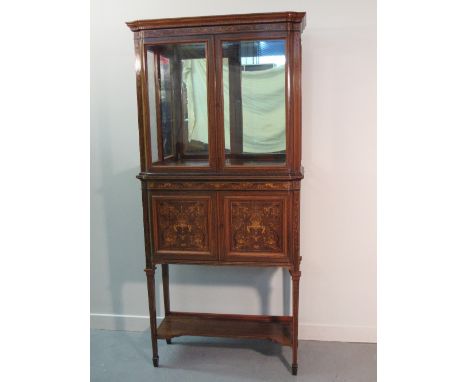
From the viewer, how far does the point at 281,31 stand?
2.22 meters

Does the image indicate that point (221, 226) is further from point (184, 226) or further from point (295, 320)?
point (295, 320)

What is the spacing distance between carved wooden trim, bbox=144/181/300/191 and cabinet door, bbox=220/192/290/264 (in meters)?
0.04

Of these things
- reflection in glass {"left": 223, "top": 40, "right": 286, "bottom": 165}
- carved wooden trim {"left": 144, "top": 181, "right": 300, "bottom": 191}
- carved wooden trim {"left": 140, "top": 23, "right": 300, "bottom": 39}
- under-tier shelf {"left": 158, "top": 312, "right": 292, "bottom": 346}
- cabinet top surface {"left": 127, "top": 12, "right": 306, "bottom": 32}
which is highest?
cabinet top surface {"left": 127, "top": 12, "right": 306, "bottom": 32}

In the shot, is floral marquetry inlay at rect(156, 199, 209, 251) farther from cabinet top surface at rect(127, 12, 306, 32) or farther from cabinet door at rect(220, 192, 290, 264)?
cabinet top surface at rect(127, 12, 306, 32)

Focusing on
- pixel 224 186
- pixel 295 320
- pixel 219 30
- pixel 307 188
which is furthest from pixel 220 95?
pixel 295 320

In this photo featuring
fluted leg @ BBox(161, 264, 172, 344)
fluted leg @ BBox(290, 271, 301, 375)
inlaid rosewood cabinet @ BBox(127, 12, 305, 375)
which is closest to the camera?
inlaid rosewood cabinet @ BBox(127, 12, 305, 375)

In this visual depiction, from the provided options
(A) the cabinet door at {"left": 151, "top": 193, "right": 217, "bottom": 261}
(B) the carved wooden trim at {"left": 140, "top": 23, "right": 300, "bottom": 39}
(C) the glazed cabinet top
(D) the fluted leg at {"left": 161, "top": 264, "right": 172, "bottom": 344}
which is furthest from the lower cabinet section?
(B) the carved wooden trim at {"left": 140, "top": 23, "right": 300, "bottom": 39}

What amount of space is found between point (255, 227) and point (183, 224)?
1.32 feet

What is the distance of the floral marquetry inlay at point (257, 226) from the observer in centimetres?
234

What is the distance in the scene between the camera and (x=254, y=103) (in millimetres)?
2428

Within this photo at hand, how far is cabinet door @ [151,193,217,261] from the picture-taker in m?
2.41

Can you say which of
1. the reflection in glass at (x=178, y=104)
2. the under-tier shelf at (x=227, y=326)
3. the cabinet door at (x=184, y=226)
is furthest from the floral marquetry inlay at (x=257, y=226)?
the under-tier shelf at (x=227, y=326)

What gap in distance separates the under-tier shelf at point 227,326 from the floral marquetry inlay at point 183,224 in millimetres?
555
